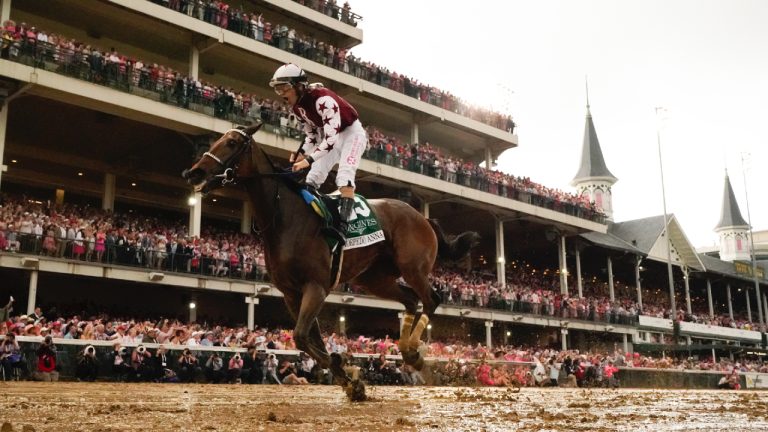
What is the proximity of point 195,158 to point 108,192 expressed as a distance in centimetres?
650

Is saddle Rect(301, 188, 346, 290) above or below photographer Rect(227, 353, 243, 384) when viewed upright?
above

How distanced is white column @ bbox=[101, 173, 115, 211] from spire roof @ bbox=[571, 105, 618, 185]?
56186 mm

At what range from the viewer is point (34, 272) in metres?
22.1

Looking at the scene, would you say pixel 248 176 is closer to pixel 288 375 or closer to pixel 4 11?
pixel 288 375

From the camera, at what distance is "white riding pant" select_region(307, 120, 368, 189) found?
8.12m

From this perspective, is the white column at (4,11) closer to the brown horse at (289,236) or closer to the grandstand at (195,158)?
the grandstand at (195,158)

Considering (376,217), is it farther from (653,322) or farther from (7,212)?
(653,322)

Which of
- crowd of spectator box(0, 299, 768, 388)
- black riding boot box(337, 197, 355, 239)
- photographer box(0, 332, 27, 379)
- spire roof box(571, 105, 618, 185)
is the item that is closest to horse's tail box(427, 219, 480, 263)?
black riding boot box(337, 197, 355, 239)

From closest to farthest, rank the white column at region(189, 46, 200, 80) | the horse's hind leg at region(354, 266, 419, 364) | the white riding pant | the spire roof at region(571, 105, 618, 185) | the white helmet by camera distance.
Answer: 1. the white helmet
2. the white riding pant
3. the horse's hind leg at region(354, 266, 419, 364)
4. the white column at region(189, 46, 200, 80)
5. the spire roof at region(571, 105, 618, 185)

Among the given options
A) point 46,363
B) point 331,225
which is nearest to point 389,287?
point 331,225

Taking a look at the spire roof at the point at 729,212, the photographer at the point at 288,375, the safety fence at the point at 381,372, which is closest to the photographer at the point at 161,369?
the safety fence at the point at 381,372

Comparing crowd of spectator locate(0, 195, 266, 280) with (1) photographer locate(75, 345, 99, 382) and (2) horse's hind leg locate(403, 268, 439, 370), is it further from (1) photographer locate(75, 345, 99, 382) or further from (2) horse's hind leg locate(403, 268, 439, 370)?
(2) horse's hind leg locate(403, 268, 439, 370)

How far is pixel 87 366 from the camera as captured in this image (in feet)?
51.4

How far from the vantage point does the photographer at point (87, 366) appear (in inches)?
614
